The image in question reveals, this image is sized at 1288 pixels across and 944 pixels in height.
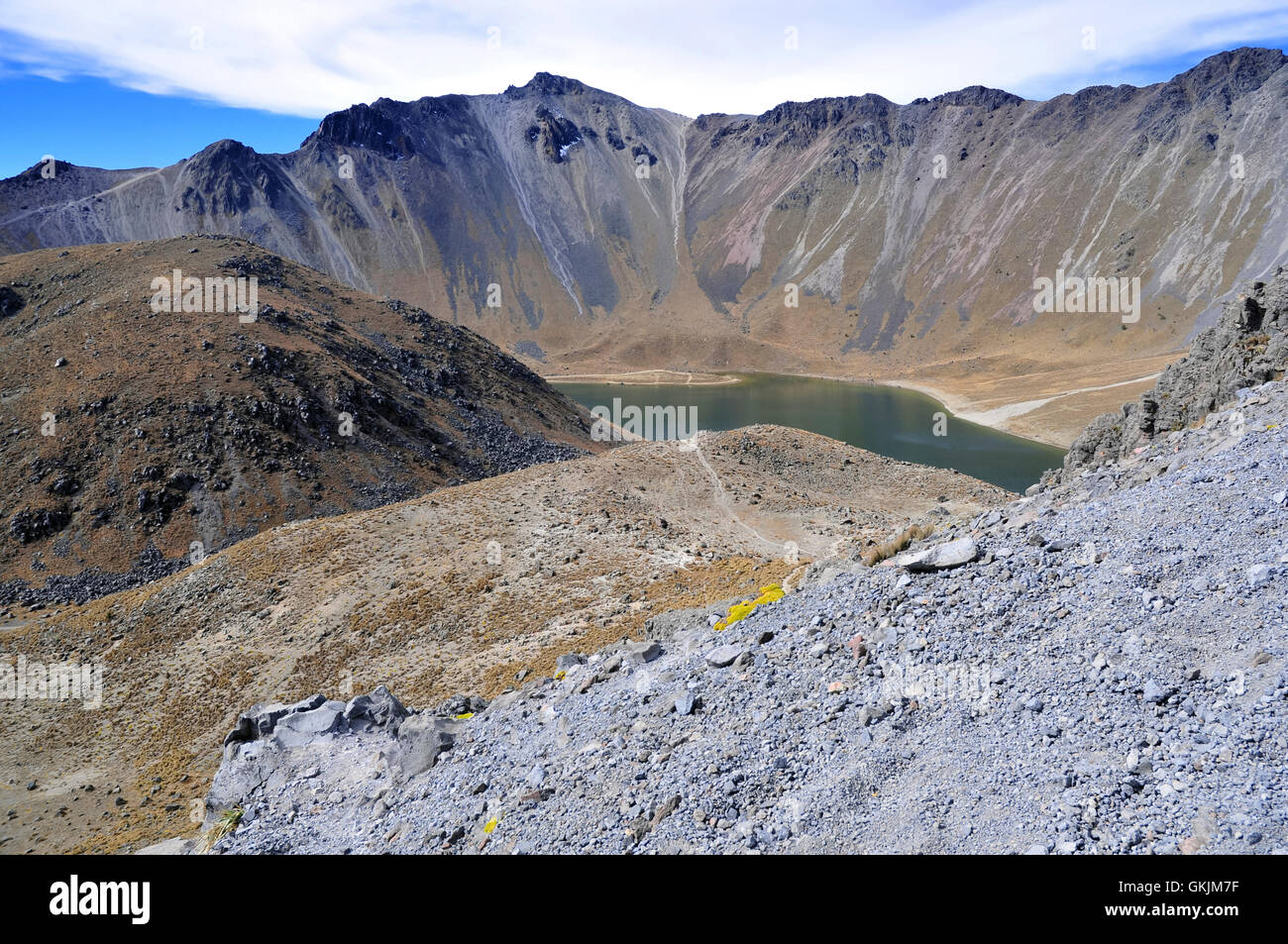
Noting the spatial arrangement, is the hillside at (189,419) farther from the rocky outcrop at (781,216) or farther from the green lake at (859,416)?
the rocky outcrop at (781,216)

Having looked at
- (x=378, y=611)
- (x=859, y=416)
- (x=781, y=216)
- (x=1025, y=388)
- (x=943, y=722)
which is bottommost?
(x=378, y=611)

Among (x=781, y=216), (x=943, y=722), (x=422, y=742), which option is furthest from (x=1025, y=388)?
(x=422, y=742)

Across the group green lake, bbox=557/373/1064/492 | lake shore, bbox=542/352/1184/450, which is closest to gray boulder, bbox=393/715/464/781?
green lake, bbox=557/373/1064/492

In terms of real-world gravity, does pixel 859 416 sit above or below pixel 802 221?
below

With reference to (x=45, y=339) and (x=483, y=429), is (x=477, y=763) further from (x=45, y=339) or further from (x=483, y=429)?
(x=45, y=339)

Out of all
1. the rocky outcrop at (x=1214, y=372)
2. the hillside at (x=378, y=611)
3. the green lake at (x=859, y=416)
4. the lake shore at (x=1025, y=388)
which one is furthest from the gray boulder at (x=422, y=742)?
the lake shore at (x=1025, y=388)

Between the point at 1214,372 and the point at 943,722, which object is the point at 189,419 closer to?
the point at 943,722

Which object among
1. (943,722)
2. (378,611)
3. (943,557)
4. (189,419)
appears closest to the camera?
(943,722)
